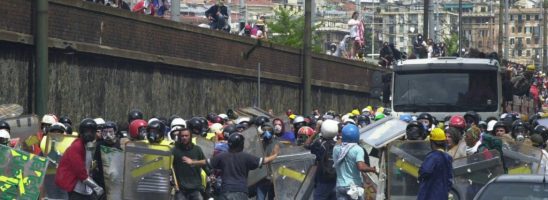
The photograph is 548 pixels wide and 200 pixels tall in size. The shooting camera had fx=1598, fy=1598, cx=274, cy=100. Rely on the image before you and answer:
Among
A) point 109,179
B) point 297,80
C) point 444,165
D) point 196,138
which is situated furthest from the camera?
point 297,80

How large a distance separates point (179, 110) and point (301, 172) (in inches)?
522

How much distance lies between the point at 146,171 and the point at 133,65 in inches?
494

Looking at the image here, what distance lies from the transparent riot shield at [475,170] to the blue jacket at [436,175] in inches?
95.0

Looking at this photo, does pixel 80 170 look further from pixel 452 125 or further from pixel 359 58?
pixel 359 58

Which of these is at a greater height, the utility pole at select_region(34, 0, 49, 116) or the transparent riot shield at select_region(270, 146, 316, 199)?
the utility pole at select_region(34, 0, 49, 116)

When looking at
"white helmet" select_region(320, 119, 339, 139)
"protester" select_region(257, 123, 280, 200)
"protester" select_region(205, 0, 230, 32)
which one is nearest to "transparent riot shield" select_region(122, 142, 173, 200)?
"white helmet" select_region(320, 119, 339, 139)

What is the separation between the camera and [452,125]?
882 inches

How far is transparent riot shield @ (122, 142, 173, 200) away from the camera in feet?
61.2

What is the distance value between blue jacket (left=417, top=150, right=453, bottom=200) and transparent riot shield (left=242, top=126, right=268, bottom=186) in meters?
4.81

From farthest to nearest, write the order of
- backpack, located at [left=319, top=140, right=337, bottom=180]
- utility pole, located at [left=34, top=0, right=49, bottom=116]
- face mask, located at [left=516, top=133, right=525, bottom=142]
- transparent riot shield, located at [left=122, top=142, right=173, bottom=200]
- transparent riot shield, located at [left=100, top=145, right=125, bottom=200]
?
1. utility pole, located at [left=34, top=0, right=49, bottom=116]
2. face mask, located at [left=516, top=133, right=525, bottom=142]
3. backpack, located at [left=319, top=140, right=337, bottom=180]
4. transparent riot shield, located at [left=122, top=142, right=173, bottom=200]
5. transparent riot shield, located at [left=100, top=145, right=125, bottom=200]

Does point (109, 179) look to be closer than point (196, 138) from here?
Yes

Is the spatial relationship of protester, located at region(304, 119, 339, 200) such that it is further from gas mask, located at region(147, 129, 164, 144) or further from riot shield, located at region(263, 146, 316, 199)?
gas mask, located at region(147, 129, 164, 144)

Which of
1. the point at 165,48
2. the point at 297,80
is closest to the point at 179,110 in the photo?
the point at 165,48

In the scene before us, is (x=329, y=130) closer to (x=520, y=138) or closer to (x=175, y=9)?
(x=520, y=138)
